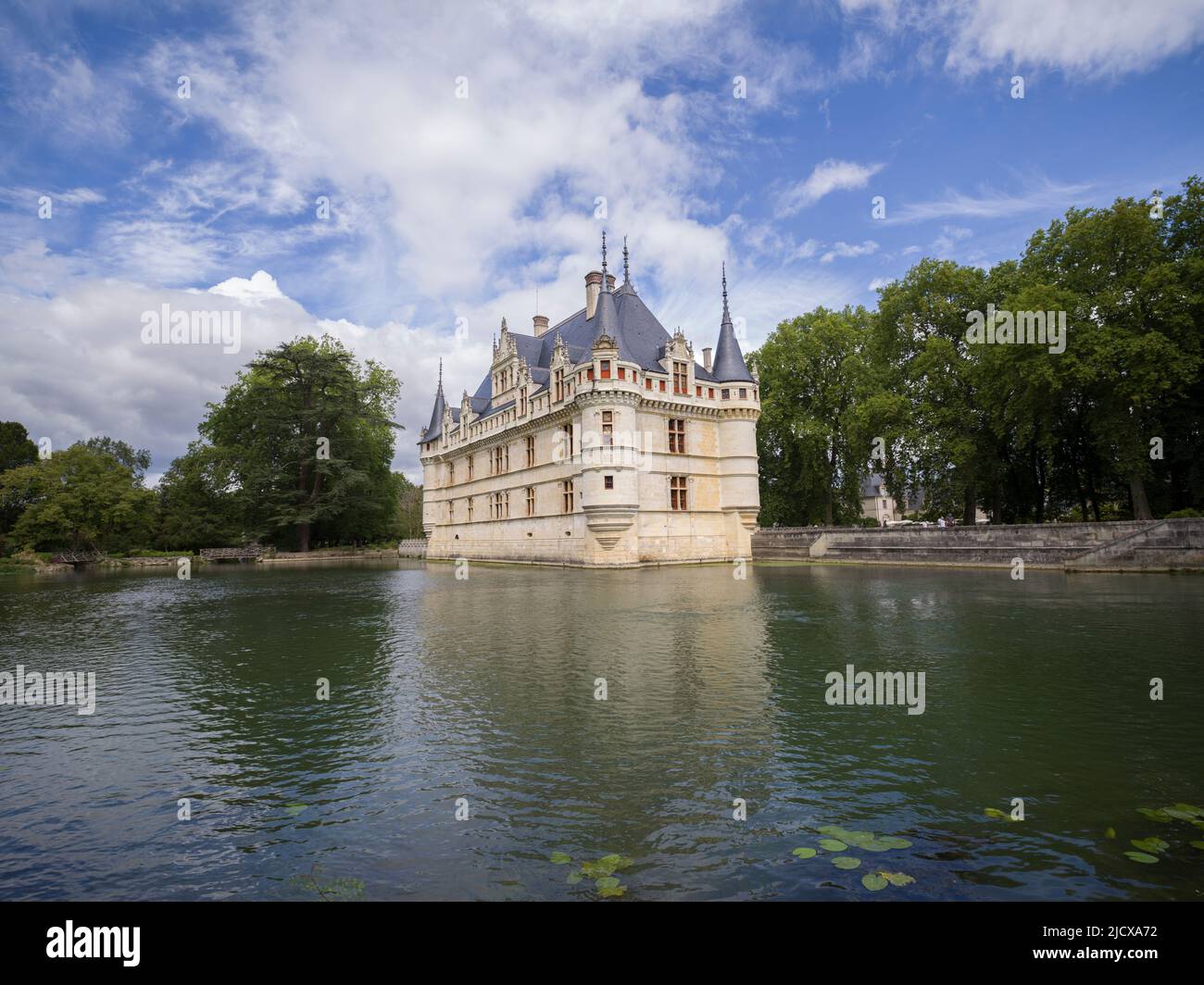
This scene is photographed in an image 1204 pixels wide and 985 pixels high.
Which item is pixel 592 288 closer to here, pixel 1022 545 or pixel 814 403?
pixel 814 403

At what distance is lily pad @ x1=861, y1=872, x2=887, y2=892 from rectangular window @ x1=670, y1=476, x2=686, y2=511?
32.7 metres

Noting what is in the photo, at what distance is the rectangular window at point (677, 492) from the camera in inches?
1439

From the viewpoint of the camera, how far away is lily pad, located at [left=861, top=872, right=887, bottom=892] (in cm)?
368

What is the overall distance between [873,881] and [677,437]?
33497 mm

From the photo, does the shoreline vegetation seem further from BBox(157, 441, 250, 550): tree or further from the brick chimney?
the brick chimney

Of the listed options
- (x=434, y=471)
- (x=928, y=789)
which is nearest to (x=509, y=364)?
(x=434, y=471)

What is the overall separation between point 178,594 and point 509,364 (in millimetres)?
26587

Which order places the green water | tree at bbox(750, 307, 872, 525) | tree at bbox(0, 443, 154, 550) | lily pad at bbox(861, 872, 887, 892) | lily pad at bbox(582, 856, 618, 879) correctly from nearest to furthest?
1. lily pad at bbox(861, 872, 887, 892)
2. lily pad at bbox(582, 856, 618, 879)
3. the green water
4. tree at bbox(750, 307, 872, 525)
5. tree at bbox(0, 443, 154, 550)

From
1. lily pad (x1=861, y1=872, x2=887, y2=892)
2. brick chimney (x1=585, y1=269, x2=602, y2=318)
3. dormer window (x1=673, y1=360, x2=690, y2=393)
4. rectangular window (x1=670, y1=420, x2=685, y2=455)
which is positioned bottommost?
lily pad (x1=861, y1=872, x2=887, y2=892)

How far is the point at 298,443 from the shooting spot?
5134 centimetres

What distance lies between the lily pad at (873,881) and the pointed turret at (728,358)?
35137 mm

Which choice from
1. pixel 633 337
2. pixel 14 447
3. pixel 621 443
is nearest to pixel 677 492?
pixel 621 443

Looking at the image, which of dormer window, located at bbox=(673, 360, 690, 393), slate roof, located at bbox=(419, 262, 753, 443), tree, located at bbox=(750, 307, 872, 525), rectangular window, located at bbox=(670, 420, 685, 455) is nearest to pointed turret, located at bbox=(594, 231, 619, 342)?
slate roof, located at bbox=(419, 262, 753, 443)
